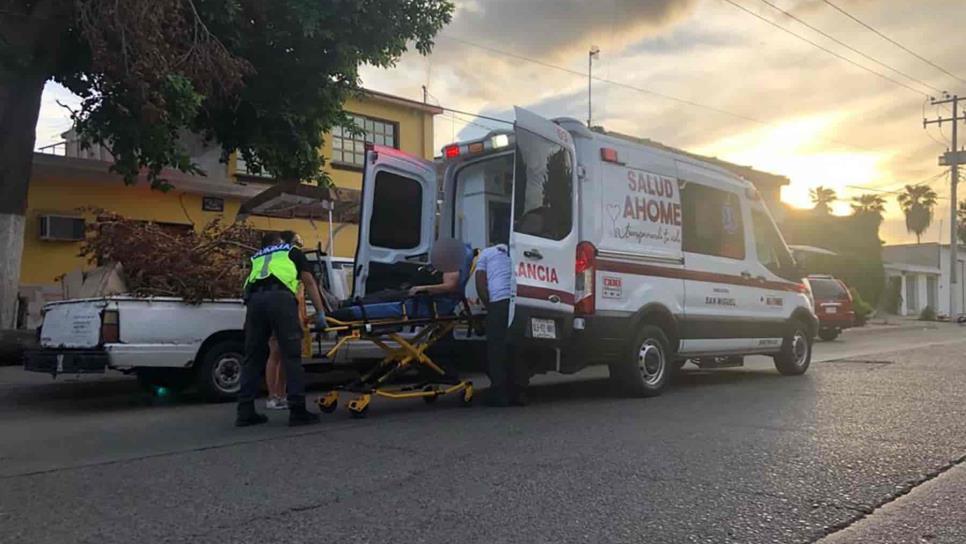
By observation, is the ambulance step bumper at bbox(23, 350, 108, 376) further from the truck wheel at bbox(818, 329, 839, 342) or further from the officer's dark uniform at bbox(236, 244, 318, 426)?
the truck wheel at bbox(818, 329, 839, 342)

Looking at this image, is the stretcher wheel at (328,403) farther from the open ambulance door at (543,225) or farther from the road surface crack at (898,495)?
the road surface crack at (898,495)

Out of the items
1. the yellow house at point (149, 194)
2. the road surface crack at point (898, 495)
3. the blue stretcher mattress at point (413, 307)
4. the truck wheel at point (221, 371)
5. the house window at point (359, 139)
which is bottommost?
the road surface crack at point (898, 495)

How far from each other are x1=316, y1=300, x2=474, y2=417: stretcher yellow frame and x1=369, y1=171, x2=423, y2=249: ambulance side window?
1.26 meters

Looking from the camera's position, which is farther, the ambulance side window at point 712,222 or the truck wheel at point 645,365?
the ambulance side window at point 712,222

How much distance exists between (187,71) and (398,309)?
480 cm

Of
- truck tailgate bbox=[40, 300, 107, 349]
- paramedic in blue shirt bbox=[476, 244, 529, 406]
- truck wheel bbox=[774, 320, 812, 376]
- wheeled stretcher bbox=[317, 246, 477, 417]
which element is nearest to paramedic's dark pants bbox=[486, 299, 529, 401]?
paramedic in blue shirt bbox=[476, 244, 529, 406]

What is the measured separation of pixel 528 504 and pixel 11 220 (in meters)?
9.34

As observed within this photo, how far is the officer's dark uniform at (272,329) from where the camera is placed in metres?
6.83

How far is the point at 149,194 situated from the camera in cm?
1678

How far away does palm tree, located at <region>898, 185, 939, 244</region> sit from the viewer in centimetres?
6241

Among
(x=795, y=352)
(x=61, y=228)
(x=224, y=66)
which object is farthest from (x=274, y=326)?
(x=61, y=228)

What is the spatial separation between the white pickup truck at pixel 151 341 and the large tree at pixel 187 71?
270 centimetres

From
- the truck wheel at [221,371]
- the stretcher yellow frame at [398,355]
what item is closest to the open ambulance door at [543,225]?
the stretcher yellow frame at [398,355]

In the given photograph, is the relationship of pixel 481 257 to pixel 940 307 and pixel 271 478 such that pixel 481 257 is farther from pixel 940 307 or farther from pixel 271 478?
pixel 940 307
